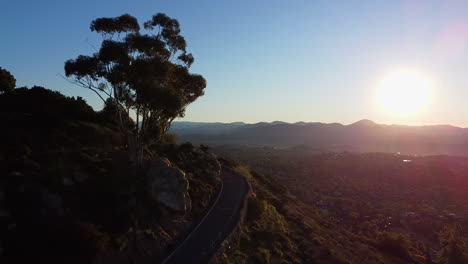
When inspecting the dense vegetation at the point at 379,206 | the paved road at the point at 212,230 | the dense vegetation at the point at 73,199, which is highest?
the dense vegetation at the point at 73,199

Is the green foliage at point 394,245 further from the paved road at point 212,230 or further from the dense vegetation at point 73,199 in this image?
the dense vegetation at point 73,199

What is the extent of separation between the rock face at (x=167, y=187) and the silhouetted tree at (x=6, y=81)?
25.9 m

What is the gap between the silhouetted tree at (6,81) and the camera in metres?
40.4

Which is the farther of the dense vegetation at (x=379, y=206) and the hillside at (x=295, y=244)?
the dense vegetation at (x=379, y=206)

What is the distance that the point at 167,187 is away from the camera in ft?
81.1

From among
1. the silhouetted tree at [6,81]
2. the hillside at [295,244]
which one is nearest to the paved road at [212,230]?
the hillside at [295,244]

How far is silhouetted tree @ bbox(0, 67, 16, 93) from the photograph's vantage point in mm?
40369

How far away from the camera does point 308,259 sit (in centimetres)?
2875

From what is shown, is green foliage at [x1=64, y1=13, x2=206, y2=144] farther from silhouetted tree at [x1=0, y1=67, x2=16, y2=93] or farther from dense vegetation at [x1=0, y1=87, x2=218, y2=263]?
silhouetted tree at [x1=0, y1=67, x2=16, y2=93]

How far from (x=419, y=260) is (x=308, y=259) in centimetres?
2016

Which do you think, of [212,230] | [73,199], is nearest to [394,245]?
[212,230]

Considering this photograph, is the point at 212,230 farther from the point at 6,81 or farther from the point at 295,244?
the point at 6,81

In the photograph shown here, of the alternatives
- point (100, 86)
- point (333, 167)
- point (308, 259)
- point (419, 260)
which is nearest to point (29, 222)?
point (100, 86)

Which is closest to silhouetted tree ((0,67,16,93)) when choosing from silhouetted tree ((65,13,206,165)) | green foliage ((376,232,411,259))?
silhouetted tree ((65,13,206,165))
